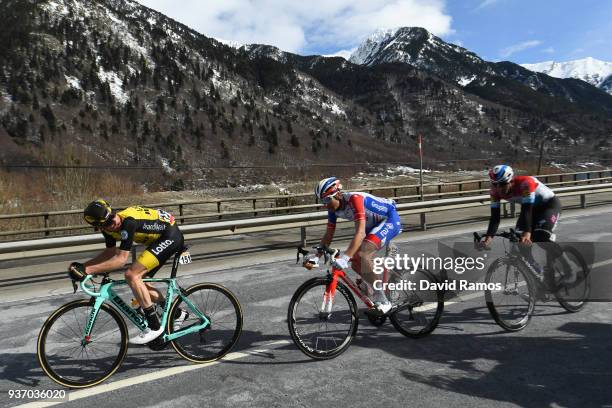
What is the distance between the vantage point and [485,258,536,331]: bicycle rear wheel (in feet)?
17.6

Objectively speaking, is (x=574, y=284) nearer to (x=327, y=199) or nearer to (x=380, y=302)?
(x=380, y=302)

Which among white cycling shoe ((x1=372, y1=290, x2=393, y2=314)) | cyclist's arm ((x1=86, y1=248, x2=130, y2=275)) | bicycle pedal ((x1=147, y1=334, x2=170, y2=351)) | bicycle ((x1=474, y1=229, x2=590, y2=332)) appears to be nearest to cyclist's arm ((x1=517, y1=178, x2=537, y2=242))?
bicycle ((x1=474, y1=229, x2=590, y2=332))

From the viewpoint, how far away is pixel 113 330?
4.39m

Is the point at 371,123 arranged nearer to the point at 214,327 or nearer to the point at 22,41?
the point at 22,41

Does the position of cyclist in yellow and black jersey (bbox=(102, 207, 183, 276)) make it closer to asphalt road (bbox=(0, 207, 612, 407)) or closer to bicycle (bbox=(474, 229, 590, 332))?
asphalt road (bbox=(0, 207, 612, 407))

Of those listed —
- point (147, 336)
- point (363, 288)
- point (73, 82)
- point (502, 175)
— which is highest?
point (73, 82)

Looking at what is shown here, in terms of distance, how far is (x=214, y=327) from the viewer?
5.29m

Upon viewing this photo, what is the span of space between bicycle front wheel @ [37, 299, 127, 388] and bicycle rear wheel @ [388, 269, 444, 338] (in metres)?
2.77

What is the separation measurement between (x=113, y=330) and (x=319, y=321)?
6.28ft

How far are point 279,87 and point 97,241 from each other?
5782 inches

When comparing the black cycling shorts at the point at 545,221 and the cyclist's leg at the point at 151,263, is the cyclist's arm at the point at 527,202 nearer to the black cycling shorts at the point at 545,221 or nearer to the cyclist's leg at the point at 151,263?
the black cycling shorts at the point at 545,221

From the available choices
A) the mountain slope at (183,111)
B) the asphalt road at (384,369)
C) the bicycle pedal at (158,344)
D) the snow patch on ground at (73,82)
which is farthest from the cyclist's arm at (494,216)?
the snow patch on ground at (73,82)

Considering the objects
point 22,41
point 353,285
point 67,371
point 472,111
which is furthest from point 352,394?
point 472,111

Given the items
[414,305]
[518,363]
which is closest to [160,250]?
[414,305]
